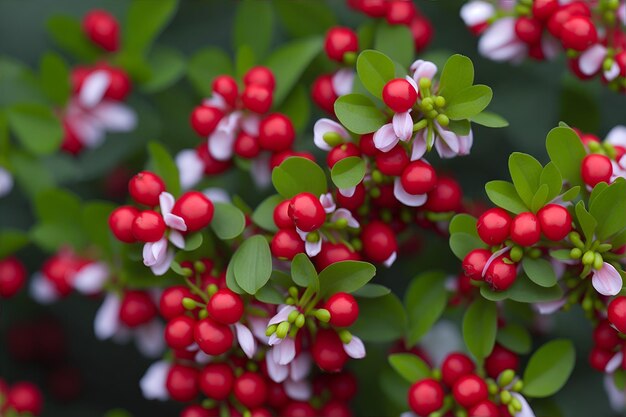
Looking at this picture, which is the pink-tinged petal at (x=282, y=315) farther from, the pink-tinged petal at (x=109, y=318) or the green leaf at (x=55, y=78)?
the green leaf at (x=55, y=78)

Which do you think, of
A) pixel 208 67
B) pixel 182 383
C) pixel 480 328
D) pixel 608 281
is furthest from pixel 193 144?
pixel 608 281

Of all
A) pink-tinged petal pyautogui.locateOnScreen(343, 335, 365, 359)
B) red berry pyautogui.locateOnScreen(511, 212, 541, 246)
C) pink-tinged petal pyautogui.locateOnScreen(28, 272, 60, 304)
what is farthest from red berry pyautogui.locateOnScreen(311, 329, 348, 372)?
pink-tinged petal pyautogui.locateOnScreen(28, 272, 60, 304)

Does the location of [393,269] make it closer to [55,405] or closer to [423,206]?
[423,206]

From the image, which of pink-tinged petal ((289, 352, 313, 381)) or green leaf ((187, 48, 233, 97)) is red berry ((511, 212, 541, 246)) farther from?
green leaf ((187, 48, 233, 97))

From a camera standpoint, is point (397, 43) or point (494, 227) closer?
point (494, 227)

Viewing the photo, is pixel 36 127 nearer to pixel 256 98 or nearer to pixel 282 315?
pixel 256 98

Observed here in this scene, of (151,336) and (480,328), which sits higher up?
(480,328)
